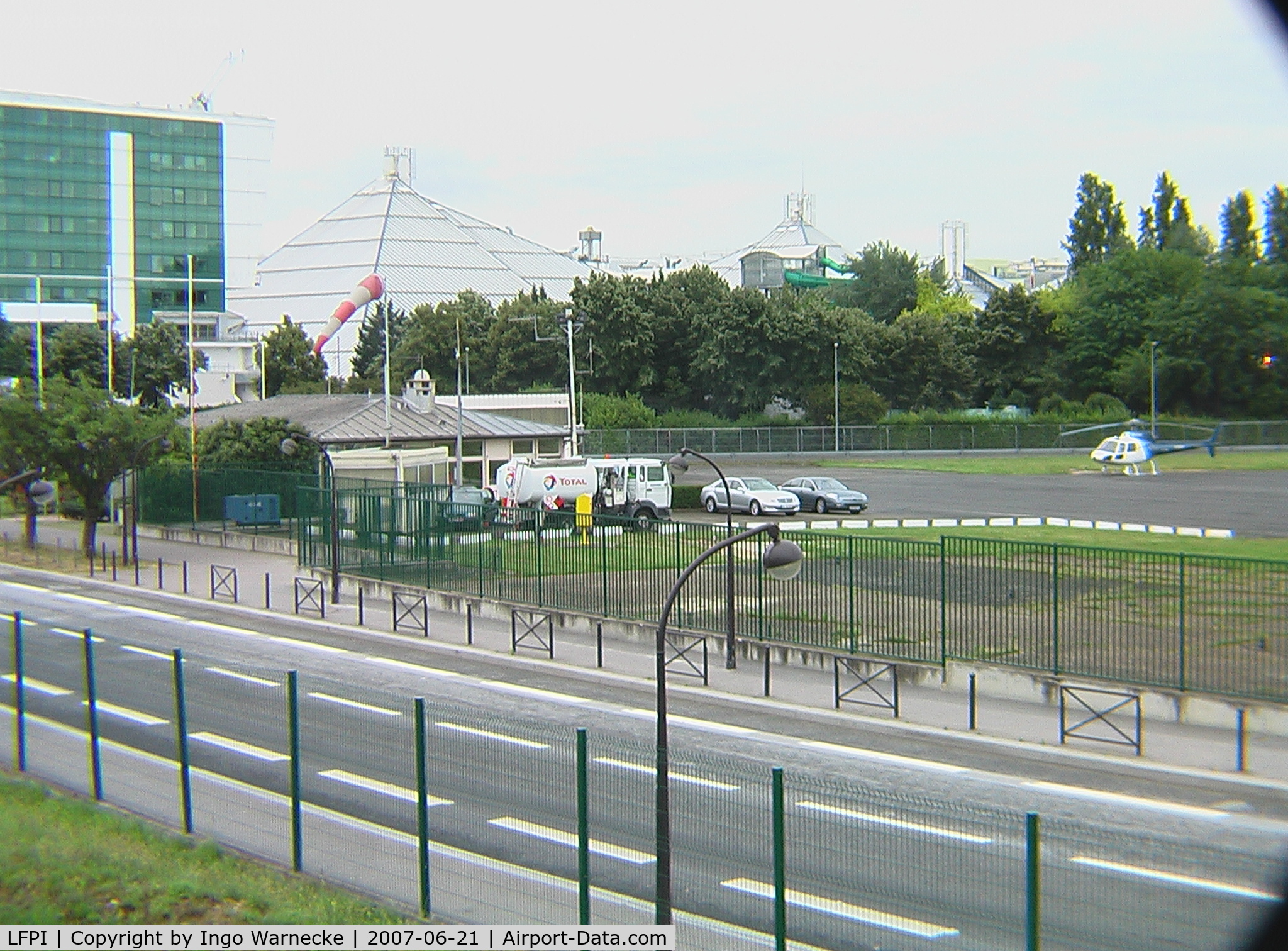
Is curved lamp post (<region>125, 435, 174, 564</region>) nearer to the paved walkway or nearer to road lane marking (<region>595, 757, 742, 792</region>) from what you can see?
the paved walkway

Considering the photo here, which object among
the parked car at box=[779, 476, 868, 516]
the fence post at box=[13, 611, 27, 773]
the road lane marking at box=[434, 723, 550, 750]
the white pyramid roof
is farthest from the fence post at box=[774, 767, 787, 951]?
the white pyramid roof

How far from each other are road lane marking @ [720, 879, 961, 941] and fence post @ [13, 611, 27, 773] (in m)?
10.5

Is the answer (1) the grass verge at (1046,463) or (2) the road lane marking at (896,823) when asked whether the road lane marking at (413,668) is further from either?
(1) the grass verge at (1046,463)

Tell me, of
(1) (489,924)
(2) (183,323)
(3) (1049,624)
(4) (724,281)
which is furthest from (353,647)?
(2) (183,323)

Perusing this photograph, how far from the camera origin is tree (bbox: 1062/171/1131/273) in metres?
125

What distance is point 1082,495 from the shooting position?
58.2 m

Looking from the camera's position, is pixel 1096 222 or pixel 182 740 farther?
pixel 1096 222

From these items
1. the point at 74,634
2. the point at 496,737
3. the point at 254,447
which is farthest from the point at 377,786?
the point at 254,447

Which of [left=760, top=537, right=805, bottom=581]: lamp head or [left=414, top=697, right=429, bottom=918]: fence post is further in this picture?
[left=760, top=537, right=805, bottom=581]: lamp head

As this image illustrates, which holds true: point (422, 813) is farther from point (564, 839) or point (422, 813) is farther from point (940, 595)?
point (940, 595)

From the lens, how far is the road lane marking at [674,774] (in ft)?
35.7

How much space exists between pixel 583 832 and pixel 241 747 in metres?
6.20

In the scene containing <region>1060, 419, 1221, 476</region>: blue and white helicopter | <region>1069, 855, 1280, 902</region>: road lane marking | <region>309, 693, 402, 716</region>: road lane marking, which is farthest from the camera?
<region>1060, 419, 1221, 476</region>: blue and white helicopter

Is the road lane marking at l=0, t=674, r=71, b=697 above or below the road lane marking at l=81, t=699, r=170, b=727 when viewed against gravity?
above
